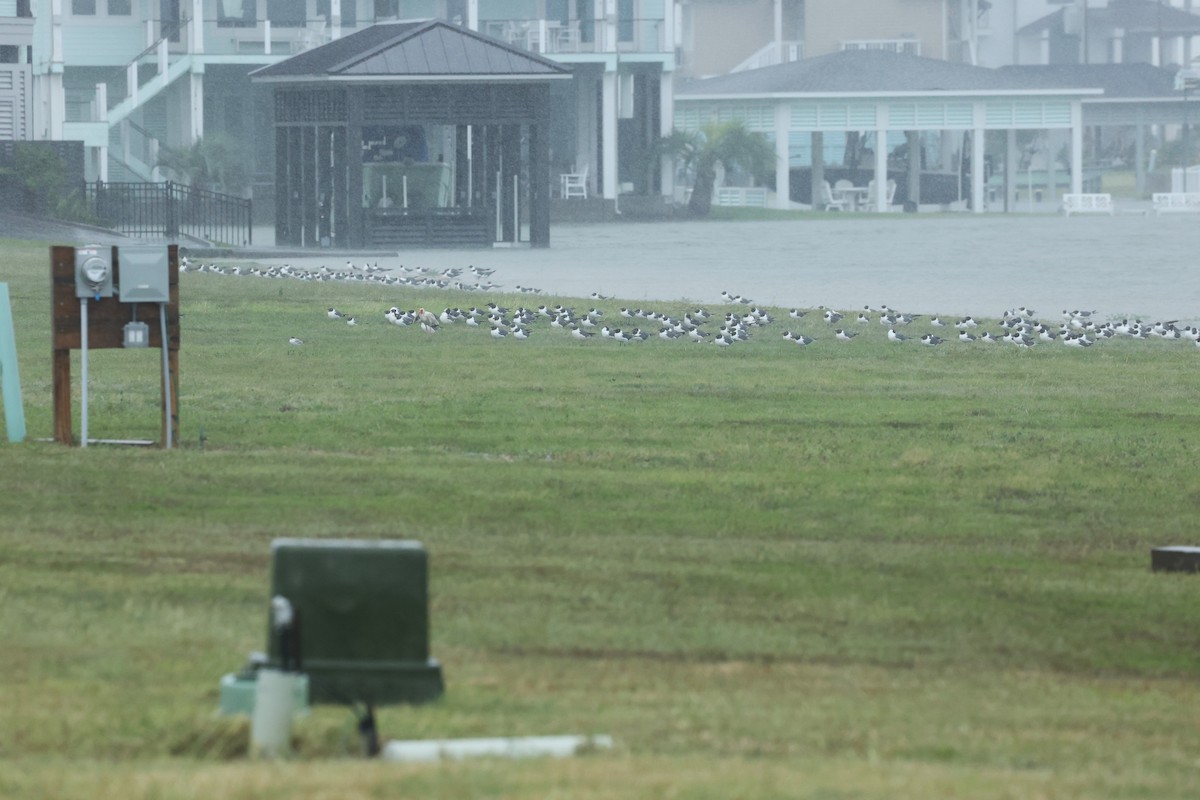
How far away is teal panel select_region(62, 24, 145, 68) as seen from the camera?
200 ft

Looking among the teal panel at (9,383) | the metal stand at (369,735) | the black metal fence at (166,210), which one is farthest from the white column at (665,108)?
the metal stand at (369,735)

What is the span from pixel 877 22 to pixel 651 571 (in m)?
89.9

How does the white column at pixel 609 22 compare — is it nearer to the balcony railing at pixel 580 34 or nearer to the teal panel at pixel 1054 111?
the balcony railing at pixel 580 34

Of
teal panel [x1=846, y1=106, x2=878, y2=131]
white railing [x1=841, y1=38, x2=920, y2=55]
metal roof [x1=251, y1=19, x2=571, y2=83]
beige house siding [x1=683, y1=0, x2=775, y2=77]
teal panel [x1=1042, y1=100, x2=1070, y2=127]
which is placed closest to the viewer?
metal roof [x1=251, y1=19, x2=571, y2=83]

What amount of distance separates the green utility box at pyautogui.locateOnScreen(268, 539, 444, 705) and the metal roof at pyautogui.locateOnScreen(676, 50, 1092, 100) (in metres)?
70.7

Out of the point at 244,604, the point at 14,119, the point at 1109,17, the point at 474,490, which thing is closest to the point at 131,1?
the point at 14,119

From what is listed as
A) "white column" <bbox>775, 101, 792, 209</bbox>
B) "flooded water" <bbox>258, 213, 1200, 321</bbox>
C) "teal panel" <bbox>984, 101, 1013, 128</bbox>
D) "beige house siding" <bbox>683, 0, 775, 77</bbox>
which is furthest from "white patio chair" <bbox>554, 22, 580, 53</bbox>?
"beige house siding" <bbox>683, 0, 775, 77</bbox>

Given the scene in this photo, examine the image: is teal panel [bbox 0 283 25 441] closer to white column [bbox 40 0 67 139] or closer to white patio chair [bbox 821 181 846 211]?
white column [bbox 40 0 67 139]

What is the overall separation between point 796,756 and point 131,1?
189ft

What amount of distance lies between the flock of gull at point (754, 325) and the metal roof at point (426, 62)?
54.8 ft

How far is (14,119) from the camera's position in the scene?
162 feet

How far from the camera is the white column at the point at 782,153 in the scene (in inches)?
3068

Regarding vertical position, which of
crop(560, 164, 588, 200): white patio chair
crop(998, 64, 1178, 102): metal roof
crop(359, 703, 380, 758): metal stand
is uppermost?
crop(998, 64, 1178, 102): metal roof

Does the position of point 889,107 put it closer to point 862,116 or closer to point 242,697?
point 862,116
